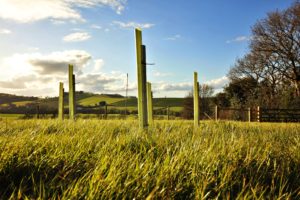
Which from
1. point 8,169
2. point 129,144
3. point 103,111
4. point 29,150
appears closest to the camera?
point 8,169

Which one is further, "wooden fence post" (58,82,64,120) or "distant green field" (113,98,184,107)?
"distant green field" (113,98,184,107)

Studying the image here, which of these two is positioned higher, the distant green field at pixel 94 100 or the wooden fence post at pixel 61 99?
the distant green field at pixel 94 100

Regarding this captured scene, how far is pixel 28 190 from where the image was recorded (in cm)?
243

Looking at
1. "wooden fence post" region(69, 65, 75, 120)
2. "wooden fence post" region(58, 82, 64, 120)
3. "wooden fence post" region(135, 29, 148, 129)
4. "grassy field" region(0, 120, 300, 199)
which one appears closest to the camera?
"grassy field" region(0, 120, 300, 199)

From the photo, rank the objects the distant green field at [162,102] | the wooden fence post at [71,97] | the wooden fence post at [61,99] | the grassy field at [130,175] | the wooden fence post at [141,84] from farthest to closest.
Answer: the distant green field at [162,102], the wooden fence post at [61,99], the wooden fence post at [71,97], the wooden fence post at [141,84], the grassy field at [130,175]

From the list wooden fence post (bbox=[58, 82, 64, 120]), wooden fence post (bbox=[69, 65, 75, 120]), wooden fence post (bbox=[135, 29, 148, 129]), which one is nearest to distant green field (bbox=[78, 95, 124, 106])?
wooden fence post (bbox=[58, 82, 64, 120])

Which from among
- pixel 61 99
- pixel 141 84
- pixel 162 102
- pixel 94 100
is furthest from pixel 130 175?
pixel 162 102

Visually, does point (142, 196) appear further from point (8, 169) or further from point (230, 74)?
point (230, 74)

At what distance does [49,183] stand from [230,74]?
37053mm

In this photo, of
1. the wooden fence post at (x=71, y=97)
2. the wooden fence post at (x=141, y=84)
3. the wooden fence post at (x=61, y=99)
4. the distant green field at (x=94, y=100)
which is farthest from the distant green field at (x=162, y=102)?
the wooden fence post at (x=141, y=84)

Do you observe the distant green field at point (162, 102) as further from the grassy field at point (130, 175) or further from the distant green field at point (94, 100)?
the grassy field at point (130, 175)

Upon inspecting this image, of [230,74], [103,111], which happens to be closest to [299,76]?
[230,74]

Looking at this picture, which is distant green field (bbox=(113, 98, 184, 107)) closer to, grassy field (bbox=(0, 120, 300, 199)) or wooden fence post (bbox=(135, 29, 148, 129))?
wooden fence post (bbox=(135, 29, 148, 129))

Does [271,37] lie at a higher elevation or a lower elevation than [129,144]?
higher
